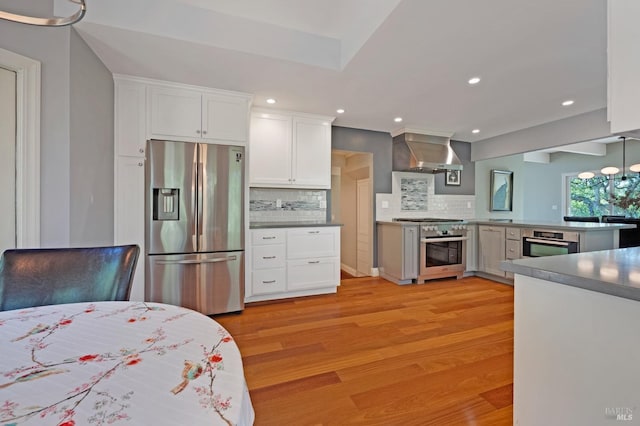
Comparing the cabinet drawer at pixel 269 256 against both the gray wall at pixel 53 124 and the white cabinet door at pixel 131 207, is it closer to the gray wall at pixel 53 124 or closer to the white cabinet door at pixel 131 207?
the white cabinet door at pixel 131 207

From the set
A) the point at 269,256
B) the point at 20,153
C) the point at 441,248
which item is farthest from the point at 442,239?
the point at 20,153

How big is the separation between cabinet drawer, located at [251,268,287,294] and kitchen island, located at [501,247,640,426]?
2389 mm

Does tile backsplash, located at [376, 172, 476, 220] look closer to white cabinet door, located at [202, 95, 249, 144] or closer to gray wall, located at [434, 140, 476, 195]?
gray wall, located at [434, 140, 476, 195]

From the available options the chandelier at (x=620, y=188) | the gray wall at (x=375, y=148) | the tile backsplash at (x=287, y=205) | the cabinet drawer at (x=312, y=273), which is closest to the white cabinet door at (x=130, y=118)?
the tile backsplash at (x=287, y=205)

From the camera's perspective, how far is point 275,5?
6.61ft

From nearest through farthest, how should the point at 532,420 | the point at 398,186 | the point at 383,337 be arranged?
the point at 532,420
the point at 383,337
the point at 398,186

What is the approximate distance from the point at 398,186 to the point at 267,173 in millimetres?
2216

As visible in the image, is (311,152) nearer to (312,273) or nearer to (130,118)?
(312,273)

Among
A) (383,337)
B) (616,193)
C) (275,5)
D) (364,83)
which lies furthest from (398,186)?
(616,193)

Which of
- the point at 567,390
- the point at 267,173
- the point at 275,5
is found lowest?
the point at 567,390

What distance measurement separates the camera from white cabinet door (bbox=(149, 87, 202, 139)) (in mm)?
2651

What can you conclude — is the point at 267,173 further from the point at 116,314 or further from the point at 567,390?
the point at 567,390

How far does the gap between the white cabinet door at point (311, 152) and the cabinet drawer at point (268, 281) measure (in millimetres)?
1131

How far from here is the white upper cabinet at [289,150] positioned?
3.32 meters
